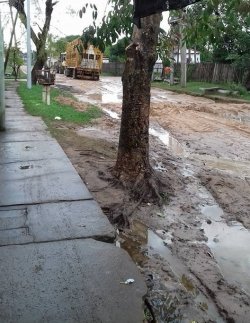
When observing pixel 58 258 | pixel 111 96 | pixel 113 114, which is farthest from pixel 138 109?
pixel 111 96

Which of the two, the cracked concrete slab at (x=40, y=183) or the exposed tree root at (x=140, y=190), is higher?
the cracked concrete slab at (x=40, y=183)

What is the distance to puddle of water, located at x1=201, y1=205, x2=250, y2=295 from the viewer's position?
4562mm

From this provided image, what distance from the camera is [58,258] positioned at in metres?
3.76

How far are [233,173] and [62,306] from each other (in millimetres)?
6232

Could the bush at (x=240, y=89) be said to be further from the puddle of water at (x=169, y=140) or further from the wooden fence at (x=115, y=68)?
the wooden fence at (x=115, y=68)

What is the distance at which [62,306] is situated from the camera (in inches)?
120

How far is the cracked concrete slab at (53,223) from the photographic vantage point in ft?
13.9

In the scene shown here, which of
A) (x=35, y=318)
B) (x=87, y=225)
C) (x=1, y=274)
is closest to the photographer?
(x=35, y=318)

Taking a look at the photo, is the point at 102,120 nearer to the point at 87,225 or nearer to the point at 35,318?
the point at 87,225

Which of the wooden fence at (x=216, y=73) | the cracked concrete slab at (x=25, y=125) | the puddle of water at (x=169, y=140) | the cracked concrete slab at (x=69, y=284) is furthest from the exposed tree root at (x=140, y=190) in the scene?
the wooden fence at (x=216, y=73)

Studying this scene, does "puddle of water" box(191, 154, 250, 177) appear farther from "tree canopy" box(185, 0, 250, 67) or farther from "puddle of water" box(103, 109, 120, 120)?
"puddle of water" box(103, 109, 120, 120)

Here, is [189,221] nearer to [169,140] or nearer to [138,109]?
[138,109]

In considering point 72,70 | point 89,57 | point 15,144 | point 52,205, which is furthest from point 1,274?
point 72,70

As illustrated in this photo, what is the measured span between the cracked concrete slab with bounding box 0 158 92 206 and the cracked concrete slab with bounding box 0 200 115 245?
25 centimetres
